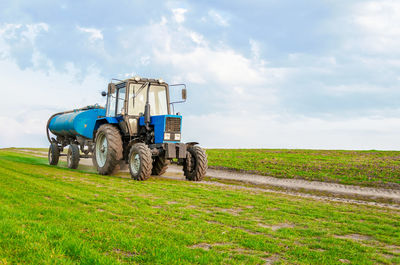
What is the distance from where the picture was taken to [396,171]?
18766 mm

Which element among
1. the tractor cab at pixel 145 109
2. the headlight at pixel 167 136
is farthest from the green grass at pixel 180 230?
the tractor cab at pixel 145 109

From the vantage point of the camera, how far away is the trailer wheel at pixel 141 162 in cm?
1379

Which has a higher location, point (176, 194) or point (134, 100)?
point (134, 100)

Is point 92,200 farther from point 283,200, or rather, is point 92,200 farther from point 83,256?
point 283,200

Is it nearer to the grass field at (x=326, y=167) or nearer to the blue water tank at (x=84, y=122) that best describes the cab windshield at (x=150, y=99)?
the blue water tank at (x=84, y=122)

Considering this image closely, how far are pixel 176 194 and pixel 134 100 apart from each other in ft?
20.9

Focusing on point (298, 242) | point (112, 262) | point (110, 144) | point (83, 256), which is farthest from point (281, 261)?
point (110, 144)

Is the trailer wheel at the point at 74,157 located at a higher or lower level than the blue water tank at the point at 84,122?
lower

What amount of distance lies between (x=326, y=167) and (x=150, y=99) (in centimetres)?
1098

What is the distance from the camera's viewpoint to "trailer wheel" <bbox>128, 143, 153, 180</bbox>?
13789 millimetres

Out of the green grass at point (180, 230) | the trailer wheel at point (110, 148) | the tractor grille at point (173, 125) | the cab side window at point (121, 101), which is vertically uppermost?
the cab side window at point (121, 101)

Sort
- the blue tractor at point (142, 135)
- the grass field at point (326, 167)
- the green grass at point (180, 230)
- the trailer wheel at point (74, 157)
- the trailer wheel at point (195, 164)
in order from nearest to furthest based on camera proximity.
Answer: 1. the green grass at point (180, 230)
2. the blue tractor at point (142, 135)
3. the trailer wheel at point (195, 164)
4. the grass field at point (326, 167)
5. the trailer wheel at point (74, 157)

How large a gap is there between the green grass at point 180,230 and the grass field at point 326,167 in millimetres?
8355

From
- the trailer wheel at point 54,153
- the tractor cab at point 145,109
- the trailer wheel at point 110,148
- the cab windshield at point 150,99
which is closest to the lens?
the tractor cab at point 145,109
